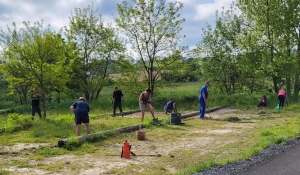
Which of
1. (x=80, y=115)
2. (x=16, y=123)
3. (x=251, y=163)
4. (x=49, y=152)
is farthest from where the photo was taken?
(x=16, y=123)

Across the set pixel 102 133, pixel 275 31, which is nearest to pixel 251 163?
pixel 102 133

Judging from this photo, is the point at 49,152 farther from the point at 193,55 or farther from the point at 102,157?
the point at 193,55

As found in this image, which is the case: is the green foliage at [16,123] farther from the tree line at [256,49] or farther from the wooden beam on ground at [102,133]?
the tree line at [256,49]

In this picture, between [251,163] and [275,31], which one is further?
[275,31]

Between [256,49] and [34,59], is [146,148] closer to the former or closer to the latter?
[34,59]

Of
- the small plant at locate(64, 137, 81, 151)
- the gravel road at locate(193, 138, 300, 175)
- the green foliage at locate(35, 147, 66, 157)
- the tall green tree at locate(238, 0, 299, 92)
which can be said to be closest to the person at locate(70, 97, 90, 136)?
the small plant at locate(64, 137, 81, 151)

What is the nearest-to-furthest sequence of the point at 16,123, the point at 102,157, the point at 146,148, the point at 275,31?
the point at 102,157 < the point at 146,148 < the point at 16,123 < the point at 275,31

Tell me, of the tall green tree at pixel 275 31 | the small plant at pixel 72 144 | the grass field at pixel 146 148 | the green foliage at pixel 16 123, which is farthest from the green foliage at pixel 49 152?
the tall green tree at pixel 275 31

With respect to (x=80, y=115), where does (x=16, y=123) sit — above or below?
below

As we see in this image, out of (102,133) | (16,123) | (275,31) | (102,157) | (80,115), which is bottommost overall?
(102,157)

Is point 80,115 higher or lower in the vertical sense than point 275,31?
lower

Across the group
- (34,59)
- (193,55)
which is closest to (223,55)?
(193,55)

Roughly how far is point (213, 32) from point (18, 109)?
1987 cm

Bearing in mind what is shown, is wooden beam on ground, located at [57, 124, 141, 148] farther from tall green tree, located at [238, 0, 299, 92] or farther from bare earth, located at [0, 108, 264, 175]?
tall green tree, located at [238, 0, 299, 92]
